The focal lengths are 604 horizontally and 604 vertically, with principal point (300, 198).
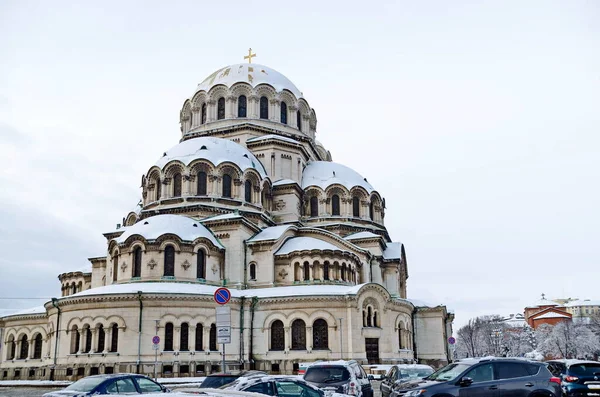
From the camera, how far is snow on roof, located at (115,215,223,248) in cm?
3884

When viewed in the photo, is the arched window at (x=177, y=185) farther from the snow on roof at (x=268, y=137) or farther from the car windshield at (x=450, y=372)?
the car windshield at (x=450, y=372)

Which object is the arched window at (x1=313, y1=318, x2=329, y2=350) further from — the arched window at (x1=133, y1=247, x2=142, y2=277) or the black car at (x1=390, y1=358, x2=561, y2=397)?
the black car at (x1=390, y1=358, x2=561, y2=397)

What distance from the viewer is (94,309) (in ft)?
119

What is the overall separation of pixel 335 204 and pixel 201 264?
1524cm

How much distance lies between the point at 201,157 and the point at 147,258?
8957 millimetres

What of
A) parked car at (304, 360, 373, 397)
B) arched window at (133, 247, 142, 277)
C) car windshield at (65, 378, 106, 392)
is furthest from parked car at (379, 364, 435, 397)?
arched window at (133, 247, 142, 277)

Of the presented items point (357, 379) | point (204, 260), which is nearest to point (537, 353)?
point (204, 260)

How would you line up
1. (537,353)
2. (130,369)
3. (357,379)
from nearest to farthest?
(357,379)
(130,369)
(537,353)

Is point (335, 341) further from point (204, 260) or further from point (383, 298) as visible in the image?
point (204, 260)

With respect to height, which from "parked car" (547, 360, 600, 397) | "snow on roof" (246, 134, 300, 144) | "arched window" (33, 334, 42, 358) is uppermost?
"snow on roof" (246, 134, 300, 144)

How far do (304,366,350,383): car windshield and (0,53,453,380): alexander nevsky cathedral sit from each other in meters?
20.6

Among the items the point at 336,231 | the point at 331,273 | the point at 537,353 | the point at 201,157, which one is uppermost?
the point at 201,157

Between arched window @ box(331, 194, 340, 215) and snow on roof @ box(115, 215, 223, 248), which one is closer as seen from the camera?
snow on roof @ box(115, 215, 223, 248)

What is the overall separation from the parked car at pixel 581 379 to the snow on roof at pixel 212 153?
30360 millimetres
